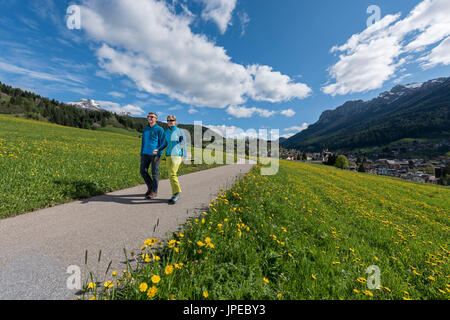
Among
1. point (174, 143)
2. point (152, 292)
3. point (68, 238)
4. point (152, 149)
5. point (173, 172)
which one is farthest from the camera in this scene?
point (152, 149)

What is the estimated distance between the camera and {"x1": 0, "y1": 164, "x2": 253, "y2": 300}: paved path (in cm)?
216

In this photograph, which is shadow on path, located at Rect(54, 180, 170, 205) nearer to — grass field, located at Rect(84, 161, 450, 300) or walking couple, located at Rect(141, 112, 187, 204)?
walking couple, located at Rect(141, 112, 187, 204)

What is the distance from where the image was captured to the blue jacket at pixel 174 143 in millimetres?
5871

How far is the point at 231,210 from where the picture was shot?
4559 millimetres

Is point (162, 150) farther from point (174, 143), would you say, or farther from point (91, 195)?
point (91, 195)

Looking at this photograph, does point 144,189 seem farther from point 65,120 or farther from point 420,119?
point 420,119

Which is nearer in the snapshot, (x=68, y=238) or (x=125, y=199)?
(x=68, y=238)

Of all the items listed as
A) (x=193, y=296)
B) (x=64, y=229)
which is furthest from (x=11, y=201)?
(x=193, y=296)

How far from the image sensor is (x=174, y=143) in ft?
19.4

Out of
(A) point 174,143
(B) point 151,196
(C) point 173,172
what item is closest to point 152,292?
(C) point 173,172

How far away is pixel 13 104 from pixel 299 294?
156611mm

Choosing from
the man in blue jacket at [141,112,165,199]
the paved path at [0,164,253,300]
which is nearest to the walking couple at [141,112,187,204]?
the man in blue jacket at [141,112,165,199]

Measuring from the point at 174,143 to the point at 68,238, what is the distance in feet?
11.8

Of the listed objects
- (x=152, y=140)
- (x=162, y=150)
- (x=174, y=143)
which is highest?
(x=152, y=140)
